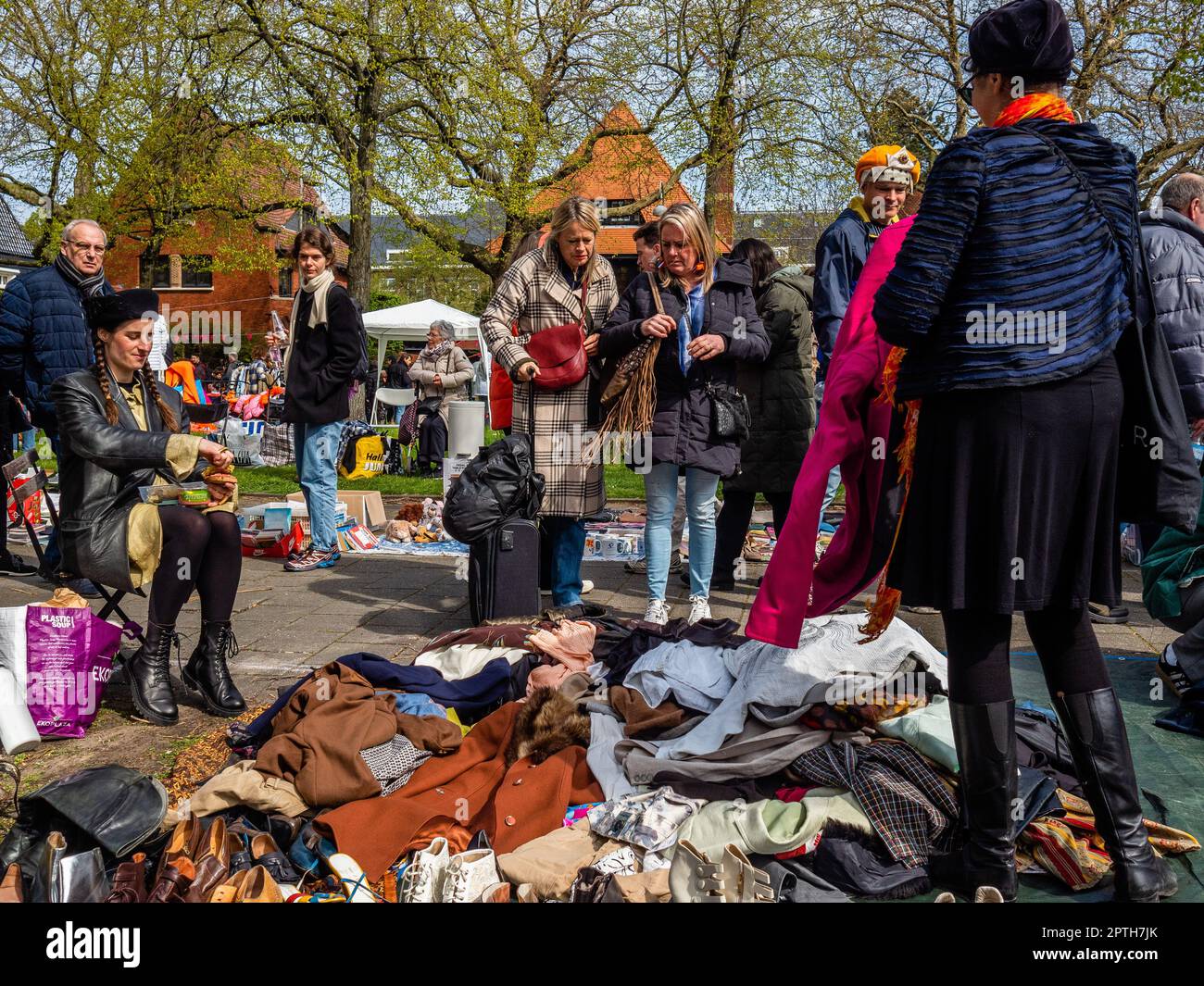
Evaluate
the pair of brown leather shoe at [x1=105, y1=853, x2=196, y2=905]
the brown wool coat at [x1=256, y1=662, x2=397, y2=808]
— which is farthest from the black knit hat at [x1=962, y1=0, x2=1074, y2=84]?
the pair of brown leather shoe at [x1=105, y1=853, x2=196, y2=905]

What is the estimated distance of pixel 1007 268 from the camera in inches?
100

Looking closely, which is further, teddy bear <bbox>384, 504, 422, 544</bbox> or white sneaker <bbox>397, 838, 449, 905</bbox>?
teddy bear <bbox>384, 504, 422, 544</bbox>

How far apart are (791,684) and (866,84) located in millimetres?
20288

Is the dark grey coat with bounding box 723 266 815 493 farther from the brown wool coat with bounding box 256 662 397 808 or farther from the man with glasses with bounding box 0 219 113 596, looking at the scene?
the man with glasses with bounding box 0 219 113 596

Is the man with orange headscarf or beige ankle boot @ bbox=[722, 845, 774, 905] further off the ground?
the man with orange headscarf

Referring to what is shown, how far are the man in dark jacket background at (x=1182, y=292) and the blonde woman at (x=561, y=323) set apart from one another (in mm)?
2608

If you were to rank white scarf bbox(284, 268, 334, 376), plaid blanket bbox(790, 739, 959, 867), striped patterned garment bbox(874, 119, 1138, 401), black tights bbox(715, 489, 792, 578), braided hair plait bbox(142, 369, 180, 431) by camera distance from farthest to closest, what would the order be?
white scarf bbox(284, 268, 334, 376)
black tights bbox(715, 489, 792, 578)
braided hair plait bbox(142, 369, 180, 431)
plaid blanket bbox(790, 739, 959, 867)
striped patterned garment bbox(874, 119, 1138, 401)

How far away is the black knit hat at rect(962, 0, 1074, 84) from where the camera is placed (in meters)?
2.61

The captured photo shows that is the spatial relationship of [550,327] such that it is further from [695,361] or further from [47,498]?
[47,498]

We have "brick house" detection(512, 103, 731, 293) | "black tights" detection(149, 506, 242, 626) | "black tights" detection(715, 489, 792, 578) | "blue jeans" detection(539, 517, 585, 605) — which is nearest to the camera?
"black tights" detection(149, 506, 242, 626)

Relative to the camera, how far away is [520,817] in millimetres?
3176

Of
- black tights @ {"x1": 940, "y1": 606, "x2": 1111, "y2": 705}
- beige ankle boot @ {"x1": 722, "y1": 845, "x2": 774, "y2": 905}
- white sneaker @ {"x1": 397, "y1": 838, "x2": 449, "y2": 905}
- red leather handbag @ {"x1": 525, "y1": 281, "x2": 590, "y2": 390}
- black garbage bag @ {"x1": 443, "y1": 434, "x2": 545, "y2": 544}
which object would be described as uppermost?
red leather handbag @ {"x1": 525, "y1": 281, "x2": 590, "y2": 390}
